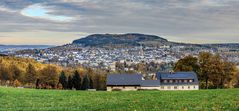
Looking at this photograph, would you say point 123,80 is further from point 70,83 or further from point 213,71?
point 213,71

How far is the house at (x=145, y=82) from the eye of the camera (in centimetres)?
9500

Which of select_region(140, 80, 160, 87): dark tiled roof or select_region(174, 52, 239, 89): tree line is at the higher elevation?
select_region(174, 52, 239, 89): tree line

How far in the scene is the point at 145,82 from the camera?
325 feet

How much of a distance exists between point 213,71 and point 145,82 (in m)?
17.7

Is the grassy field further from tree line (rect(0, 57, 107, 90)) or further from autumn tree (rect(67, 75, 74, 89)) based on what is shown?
autumn tree (rect(67, 75, 74, 89))

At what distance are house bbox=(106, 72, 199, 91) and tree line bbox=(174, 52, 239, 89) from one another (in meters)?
2.62

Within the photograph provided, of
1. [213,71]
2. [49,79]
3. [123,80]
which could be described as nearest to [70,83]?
[123,80]

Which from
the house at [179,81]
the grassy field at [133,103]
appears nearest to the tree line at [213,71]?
the house at [179,81]

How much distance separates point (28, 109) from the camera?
798 inches

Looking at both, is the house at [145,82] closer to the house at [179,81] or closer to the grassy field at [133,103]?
the house at [179,81]

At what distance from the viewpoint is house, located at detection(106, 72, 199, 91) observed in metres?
95.0

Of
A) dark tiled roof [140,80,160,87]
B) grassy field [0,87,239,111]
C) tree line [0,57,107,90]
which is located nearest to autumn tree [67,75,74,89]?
tree line [0,57,107,90]

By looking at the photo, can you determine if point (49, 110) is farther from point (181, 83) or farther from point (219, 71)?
point (181, 83)

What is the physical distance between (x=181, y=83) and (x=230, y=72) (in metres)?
19.4
